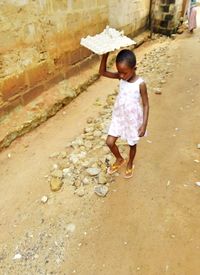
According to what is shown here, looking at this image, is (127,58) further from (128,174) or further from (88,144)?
(88,144)

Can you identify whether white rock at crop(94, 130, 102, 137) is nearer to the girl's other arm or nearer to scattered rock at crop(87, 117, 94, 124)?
scattered rock at crop(87, 117, 94, 124)

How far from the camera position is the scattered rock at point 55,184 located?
2.48 meters

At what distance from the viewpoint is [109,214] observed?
89.1 inches

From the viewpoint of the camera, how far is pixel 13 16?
9.50ft

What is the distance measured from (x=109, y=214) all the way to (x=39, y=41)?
2.23m

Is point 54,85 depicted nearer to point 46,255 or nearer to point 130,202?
point 130,202

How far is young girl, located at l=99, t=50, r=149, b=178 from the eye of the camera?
6.75ft

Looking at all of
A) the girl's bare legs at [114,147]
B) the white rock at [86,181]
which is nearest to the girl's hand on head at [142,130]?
the girl's bare legs at [114,147]

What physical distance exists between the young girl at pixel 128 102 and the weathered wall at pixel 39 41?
128 centimetres

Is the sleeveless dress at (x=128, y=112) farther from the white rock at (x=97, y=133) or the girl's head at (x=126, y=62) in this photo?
the white rock at (x=97, y=133)

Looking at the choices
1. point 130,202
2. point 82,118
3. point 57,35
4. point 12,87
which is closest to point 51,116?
point 82,118

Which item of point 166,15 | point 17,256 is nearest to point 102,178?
point 17,256

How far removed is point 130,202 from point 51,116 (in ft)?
5.62

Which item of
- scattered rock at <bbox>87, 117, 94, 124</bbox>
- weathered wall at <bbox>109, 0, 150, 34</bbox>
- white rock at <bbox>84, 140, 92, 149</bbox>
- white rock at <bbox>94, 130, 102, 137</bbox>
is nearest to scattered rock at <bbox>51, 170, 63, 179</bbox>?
white rock at <bbox>84, 140, 92, 149</bbox>
